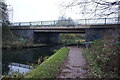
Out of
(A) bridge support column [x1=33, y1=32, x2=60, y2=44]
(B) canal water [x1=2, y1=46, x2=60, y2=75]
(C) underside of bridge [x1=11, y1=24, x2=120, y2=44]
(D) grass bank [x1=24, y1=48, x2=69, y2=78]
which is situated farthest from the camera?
(A) bridge support column [x1=33, y1=32, x2=60, y2=44]

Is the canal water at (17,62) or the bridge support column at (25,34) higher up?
the bridge support column at (25,34)

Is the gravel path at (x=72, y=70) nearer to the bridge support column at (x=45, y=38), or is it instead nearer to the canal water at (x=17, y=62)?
the canal water at (x=17, y=62)

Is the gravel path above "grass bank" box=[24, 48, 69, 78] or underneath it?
underneath

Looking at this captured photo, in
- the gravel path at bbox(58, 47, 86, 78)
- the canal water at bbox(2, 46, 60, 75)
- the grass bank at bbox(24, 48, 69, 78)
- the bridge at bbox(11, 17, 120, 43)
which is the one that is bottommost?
the canal water at bbox(2, 46, 60, 75)

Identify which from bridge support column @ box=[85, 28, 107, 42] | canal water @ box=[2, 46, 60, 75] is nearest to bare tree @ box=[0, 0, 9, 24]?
canal water @ box=[2, 46, 60, 75]

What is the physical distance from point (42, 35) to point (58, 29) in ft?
20.4

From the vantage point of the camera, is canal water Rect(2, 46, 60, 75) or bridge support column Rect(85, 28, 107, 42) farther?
bridge support column Rect(85, 28, 107, 42)

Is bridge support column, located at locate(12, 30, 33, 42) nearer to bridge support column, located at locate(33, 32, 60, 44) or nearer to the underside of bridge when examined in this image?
the underside of bridge

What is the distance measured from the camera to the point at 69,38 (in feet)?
132

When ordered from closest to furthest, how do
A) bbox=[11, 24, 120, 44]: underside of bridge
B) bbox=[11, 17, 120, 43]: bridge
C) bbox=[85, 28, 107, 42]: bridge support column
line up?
bbox=[85, 28, 107, 42]: bridge support column < bbox=[11, 24, 120, 44]: underside of bridge < bbox=[11, 17, 120, 43]: bridge

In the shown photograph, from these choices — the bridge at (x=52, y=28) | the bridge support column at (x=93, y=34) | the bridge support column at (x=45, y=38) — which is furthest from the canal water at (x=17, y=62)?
the bridge support column at (x=45, y=38)

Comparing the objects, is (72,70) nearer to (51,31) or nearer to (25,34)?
(51,31)

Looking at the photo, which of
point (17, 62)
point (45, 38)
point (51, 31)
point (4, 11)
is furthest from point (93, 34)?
point (45, 38)

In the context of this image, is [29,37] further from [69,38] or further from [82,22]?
[69,38]
